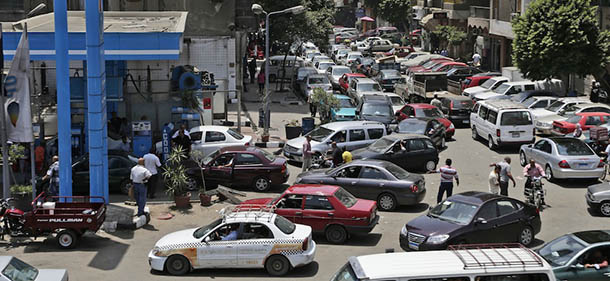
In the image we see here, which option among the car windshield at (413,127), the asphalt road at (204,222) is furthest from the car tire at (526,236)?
the car windshield at (413,127)

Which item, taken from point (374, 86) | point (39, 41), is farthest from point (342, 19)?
point (39, 41)

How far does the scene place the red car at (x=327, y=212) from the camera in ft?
60.0

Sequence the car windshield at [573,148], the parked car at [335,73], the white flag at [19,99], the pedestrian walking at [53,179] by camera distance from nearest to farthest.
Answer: the white flag at [19,99] < the pedestrian walking at [53,179] < the car windshield at [573,148] < the parked car at [335,73]

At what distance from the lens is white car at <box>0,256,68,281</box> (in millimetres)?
12508

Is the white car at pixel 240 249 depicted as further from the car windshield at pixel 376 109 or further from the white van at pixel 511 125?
the car windshield at pixel 376 109

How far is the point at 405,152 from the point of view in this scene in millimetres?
26500

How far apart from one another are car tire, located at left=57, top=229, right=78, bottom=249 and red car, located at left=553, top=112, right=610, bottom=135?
19.8 meters

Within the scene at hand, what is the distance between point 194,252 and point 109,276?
6.10ft

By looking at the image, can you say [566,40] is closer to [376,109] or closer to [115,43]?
[376,109]

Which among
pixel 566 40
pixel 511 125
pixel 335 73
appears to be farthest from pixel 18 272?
pixel 335 73

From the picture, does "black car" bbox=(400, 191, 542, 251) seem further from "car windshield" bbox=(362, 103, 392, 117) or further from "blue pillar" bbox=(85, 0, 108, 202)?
"car windshield" bbox=(362, 103, 392, 117)

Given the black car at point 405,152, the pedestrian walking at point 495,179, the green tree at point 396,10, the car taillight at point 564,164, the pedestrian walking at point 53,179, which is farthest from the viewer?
the green tree at point 396,10

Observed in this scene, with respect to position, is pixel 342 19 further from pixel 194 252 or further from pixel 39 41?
pixel 194 252

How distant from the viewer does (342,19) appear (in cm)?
11544
